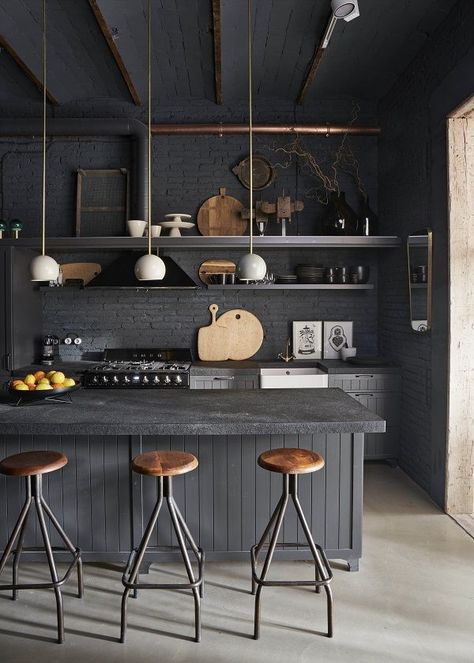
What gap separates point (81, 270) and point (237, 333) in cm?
179

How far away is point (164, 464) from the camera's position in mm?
2730

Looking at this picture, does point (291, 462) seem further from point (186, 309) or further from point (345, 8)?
point (186, 309)

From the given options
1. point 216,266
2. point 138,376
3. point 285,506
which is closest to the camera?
point 285,506

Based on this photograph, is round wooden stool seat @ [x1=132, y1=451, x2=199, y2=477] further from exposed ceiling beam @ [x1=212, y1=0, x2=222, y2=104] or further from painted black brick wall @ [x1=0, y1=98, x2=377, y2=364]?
painted black brick wall @ [x1=0, y1=98, x2=377, y2=364]

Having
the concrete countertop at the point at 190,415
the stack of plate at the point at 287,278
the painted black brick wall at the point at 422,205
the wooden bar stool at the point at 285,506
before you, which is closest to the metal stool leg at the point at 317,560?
A: the wooden bar stool at the point at 285,506

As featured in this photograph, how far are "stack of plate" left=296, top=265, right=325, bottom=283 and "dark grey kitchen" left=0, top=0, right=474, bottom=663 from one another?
0.04 m

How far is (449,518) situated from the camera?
4035mm

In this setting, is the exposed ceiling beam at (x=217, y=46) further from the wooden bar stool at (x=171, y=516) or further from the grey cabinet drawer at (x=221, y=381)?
the wooden bar stool at (x=171, y=516)

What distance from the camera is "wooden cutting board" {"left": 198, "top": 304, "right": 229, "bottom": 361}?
19.4ft

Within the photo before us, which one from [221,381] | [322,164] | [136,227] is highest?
[322,164]

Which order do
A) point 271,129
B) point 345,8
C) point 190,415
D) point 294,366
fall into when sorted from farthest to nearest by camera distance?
point 271,129, point 294,366, point 345,8, point 190,415

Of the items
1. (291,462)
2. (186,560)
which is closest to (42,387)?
(186,560)

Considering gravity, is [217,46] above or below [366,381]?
above

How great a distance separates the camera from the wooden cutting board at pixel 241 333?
593 cm
